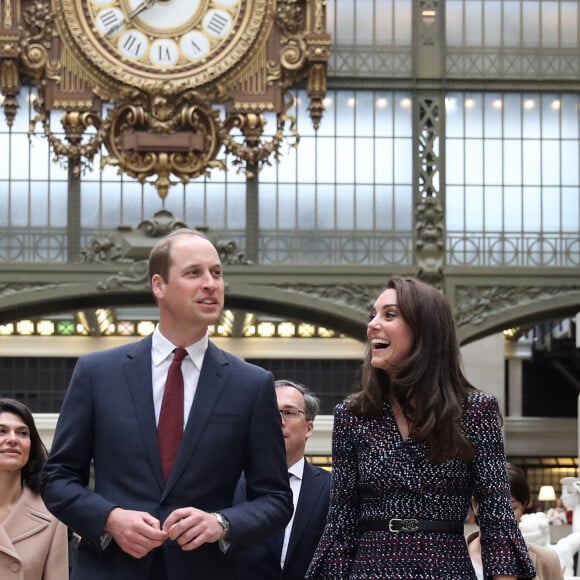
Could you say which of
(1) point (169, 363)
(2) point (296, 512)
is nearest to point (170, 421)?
(1) point (169, 363)

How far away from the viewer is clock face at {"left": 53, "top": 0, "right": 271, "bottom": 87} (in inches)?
807

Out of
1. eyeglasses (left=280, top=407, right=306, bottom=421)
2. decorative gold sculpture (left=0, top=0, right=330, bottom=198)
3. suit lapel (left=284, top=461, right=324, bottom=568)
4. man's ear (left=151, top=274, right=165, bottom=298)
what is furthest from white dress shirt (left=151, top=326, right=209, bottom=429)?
decorative gold sculpture (left=0, top=0, right=330, bottom=198)

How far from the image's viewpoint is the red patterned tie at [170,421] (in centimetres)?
530

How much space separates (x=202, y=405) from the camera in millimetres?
5344

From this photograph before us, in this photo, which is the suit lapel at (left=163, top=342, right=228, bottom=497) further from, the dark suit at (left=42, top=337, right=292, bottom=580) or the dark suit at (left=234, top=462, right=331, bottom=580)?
the dark suit at (left=234, top=462, right=331, bottom=580)

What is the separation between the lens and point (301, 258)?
20781 mm

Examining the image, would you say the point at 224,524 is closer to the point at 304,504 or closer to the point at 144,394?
the point at 144,394

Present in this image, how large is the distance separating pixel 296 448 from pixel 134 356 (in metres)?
2.33

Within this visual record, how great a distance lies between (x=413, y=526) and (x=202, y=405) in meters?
0.80

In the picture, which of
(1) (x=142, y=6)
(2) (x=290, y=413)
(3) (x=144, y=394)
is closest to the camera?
(3) (x=144, y=394)

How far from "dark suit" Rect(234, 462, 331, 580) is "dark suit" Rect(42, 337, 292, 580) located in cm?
93

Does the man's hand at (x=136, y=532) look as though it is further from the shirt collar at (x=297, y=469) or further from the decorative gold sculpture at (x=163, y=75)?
the decorative gold sculpture at (x=163, y=75)

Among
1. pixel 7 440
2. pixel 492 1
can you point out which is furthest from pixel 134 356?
pixel 492 1

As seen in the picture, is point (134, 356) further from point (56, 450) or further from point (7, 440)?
point (7, 440)
